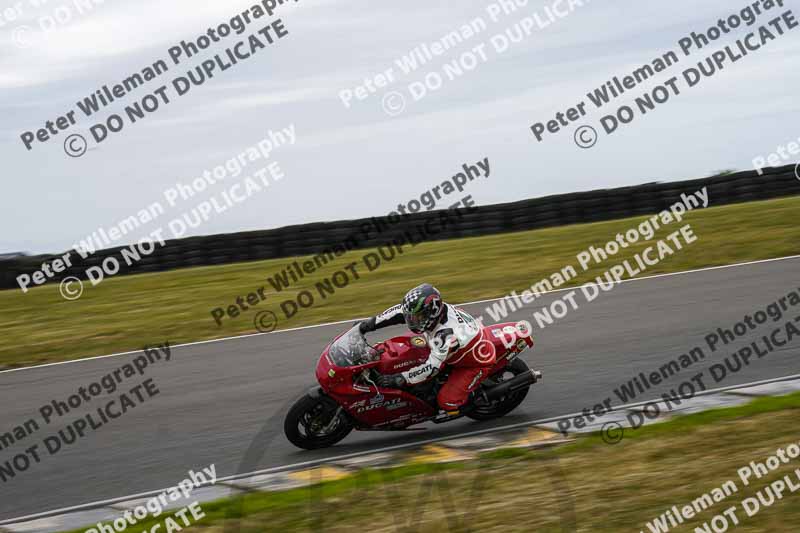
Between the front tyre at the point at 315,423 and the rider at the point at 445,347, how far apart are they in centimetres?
51

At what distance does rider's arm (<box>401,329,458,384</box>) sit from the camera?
808 centimetres

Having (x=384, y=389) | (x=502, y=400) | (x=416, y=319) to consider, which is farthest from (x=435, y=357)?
(x=502, y=400)

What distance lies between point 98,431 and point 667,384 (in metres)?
5.83

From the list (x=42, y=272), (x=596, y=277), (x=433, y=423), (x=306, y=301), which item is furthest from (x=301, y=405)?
(x=42, y=272)

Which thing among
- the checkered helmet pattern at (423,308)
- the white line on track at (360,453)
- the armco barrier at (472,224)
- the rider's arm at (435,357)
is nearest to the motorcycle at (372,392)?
the rider's arm at (435,357)

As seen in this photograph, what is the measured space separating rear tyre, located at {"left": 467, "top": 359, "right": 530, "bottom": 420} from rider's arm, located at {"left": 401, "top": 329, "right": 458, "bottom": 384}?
669mm

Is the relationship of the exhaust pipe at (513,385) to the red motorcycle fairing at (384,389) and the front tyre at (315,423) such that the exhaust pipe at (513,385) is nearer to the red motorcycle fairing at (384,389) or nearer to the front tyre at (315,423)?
the red motorcycle fairing at (384,389)

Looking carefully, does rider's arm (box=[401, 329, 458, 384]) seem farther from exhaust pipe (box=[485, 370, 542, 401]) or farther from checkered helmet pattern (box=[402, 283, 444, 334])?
exhaust pipe (box=[485, 370, 542, 401])

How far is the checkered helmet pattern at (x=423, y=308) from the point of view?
26.1ft

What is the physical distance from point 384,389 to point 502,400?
1257 millimetres

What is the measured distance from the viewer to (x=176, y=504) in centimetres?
687

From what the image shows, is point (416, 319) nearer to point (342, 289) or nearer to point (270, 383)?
point (270, 383)

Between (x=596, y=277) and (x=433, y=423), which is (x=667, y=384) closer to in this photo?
(x=433, y=423)

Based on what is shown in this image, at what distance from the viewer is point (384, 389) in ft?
26.8
